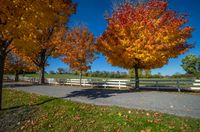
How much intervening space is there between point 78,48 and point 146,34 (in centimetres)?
1204

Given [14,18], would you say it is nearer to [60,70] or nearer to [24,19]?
[24,19]

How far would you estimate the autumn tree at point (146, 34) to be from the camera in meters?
16.8

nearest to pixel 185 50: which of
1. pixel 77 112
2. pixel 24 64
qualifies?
pixel 77 112

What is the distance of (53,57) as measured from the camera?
1157 inches

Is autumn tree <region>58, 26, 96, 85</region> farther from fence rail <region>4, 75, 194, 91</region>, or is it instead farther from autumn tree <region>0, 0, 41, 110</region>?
autumn tree <region>0, 0, 41, 110</region>

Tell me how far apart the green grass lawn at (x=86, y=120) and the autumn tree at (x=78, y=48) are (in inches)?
640

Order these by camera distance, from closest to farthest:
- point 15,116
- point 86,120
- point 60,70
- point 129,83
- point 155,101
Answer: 1. point 86,120
2. point 15,116
3. point 155,101
4. point 129,83
5. point 60,70

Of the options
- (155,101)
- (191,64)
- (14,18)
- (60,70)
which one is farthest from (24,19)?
(191,64)

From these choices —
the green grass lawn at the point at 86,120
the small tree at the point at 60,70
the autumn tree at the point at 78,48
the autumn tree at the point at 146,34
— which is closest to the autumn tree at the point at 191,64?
the small tree at the point at 60,70

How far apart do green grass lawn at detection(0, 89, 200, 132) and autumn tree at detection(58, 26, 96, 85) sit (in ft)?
53.3

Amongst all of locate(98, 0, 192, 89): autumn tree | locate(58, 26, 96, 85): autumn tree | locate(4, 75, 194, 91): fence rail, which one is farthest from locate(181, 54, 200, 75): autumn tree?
locate(98, 0, 192, 89): autumn tree

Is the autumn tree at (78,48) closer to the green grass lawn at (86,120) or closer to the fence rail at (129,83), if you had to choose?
the fence rail at (129,83)

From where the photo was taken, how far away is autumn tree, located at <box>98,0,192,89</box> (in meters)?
16.8

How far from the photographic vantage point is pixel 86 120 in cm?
894
